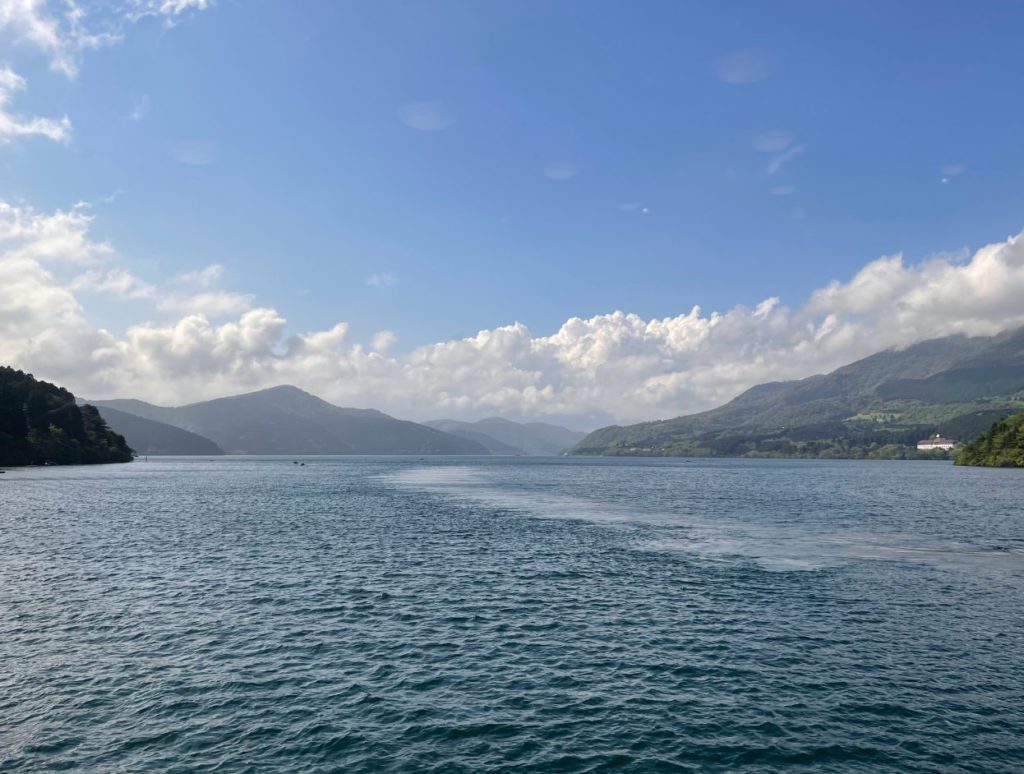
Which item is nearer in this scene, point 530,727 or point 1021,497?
→ point 530,727

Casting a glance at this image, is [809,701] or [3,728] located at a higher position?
[3,728]

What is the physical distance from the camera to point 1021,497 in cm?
14600

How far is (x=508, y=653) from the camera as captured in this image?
38500mm

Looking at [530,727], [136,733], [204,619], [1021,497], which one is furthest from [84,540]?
[1021,497]

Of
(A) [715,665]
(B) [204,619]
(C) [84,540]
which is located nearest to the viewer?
(A) [715,665]

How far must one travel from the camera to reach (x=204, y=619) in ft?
149

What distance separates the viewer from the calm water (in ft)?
87.0

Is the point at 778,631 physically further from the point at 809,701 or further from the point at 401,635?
the point at 401,635

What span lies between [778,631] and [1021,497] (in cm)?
14636

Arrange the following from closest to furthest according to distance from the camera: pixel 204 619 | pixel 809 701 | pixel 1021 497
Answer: pixel 809 701 → pixel 204 619 → pixel 1021 497

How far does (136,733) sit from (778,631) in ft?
128

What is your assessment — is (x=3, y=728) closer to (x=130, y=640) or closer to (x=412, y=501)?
→ (x=130, y=640)

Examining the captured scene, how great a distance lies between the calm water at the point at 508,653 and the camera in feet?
87.0

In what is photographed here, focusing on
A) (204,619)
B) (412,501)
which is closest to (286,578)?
(204,619)
